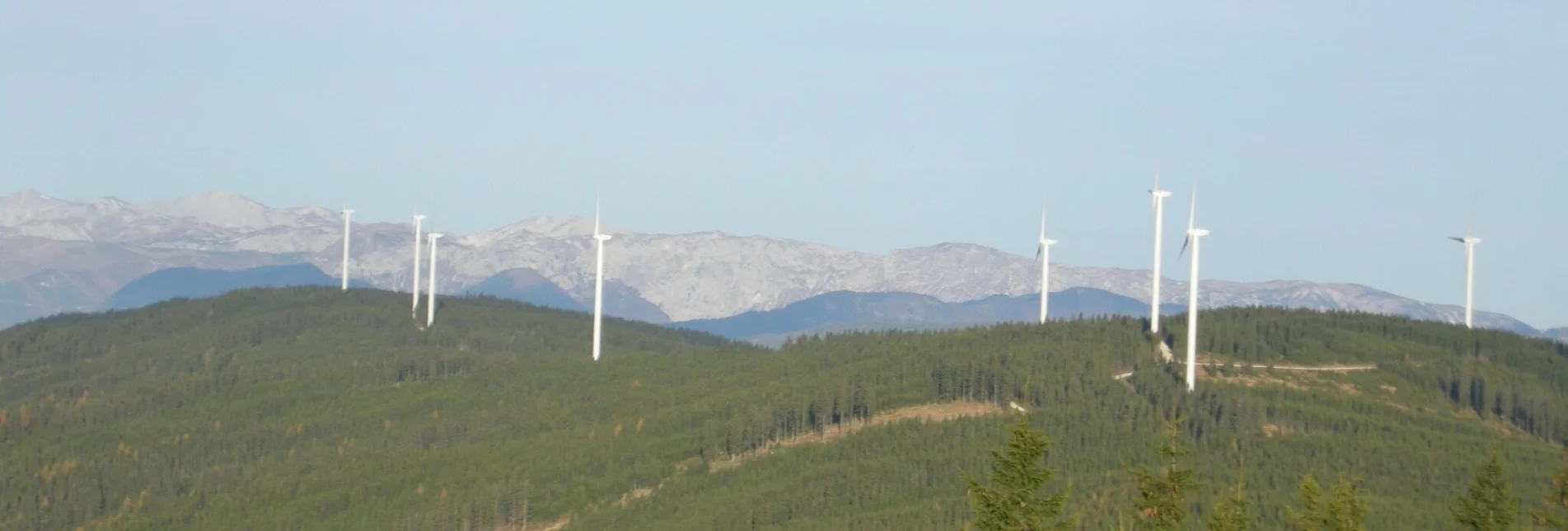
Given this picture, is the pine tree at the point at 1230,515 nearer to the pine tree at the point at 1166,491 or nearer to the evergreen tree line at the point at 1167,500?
the evergreen tree line at the point at 1167,500

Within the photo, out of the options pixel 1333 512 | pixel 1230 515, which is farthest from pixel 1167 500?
pixel 1333 512

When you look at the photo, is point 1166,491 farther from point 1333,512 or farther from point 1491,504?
point 1491,504

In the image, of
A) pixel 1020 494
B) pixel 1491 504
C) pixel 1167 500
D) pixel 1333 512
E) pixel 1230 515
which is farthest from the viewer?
pixel 1491 504

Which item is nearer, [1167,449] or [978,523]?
[978,523]

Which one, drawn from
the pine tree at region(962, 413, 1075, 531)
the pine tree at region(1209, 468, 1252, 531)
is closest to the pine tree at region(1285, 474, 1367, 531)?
the pine tree at region(1209, 468, 1252, 531)

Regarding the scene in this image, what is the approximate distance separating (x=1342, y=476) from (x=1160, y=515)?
23831 millimetres

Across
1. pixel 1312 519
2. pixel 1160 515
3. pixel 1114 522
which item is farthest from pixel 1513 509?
pixel 1114 522

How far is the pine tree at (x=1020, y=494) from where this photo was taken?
4050 inches

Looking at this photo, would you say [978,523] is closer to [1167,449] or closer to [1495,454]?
[1167,449]

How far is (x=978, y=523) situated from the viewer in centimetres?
10456

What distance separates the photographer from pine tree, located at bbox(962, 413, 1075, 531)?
338 ft

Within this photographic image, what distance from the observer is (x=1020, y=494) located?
103 meters

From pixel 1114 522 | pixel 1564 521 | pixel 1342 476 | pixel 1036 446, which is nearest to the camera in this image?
pixel 1036 446

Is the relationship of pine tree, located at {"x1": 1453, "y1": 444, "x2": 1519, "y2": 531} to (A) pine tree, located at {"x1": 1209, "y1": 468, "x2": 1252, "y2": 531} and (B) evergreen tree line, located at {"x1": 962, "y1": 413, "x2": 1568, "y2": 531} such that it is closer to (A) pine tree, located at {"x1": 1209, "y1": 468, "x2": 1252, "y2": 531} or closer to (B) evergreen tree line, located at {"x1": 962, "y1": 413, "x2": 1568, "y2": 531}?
(B) evergreen tree line, located at {"x1": 962, "y1": 413, "x2": 1568, "y2": 531}
